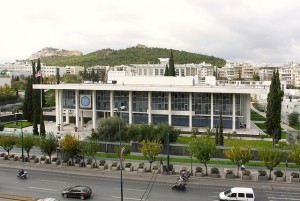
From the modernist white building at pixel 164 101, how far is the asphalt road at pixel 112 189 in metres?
32.1

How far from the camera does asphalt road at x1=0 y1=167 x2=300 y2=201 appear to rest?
31938 millimetres

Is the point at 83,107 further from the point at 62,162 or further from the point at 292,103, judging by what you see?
the point at 292,103

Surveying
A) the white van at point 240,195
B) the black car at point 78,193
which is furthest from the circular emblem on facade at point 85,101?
the white van at point 240,195

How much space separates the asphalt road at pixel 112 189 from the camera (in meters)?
31.9

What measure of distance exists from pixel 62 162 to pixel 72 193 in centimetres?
1322

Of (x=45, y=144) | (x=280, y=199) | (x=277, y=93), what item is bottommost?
(x=280, y=199)

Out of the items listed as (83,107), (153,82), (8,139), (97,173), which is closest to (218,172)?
(97,173)

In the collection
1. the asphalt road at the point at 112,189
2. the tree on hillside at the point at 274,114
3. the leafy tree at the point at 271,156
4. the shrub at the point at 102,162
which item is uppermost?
the tree on hillside at the point at 274,114

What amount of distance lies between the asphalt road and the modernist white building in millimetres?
32088

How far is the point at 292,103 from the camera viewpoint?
81438 millimetres

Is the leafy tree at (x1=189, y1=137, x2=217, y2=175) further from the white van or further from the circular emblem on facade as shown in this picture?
the circular emblem on facade

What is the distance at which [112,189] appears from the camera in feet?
113

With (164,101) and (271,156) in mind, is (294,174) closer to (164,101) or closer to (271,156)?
(271,156)

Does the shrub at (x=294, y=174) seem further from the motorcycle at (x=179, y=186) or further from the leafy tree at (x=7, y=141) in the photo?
the leafy tree at (x=7, y=141)
